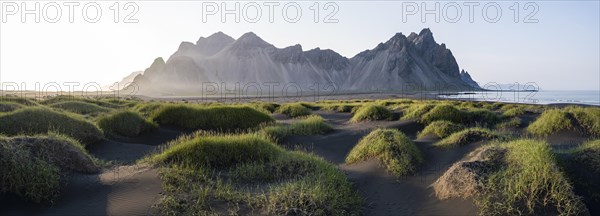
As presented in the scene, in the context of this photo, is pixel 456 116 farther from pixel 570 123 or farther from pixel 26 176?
pixel 26 176

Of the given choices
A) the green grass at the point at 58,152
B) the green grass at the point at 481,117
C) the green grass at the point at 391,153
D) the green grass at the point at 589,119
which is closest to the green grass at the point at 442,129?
the green grass at the point at 391,153

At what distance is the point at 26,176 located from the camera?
336 inches

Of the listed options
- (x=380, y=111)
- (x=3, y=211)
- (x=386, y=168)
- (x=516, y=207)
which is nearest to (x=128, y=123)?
(x=3, y=211)

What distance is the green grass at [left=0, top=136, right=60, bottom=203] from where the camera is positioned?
27.3ft

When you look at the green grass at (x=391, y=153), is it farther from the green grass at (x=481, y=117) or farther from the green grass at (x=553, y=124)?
the green grass at (x=481, y=117)

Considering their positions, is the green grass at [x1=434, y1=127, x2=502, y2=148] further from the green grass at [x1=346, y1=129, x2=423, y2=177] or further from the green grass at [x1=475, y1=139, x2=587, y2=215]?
the green grass at [x1=475, y1=139, x2=587, y2=215]

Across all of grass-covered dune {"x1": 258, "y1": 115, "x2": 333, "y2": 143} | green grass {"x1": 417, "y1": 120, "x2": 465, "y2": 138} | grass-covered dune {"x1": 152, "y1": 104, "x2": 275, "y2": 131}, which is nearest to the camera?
green grass {"x1": 417, "y1": 120, "x2": 465, "y2": 138}

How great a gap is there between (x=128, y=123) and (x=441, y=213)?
1610 cm

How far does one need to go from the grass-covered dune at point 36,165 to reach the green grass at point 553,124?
18.1m

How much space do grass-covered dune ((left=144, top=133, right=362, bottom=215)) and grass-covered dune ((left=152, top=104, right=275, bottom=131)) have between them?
10051 millimetres

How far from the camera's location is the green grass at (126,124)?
765 inches

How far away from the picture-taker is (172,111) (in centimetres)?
2292

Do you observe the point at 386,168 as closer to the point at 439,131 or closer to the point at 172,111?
the point at 439,131

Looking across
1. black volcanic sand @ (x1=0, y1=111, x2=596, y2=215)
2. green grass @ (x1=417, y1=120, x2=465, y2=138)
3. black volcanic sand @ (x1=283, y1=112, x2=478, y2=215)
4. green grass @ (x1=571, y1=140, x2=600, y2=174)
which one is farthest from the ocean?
black volcanic sand @ (x1=0, y1=111, x2=596, y2=215)
